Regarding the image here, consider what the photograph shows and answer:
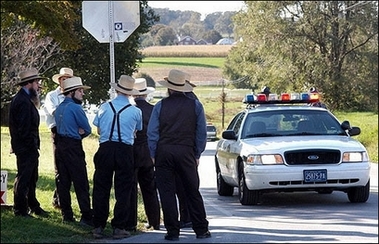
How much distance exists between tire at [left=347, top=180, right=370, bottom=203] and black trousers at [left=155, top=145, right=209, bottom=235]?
14.0 ft

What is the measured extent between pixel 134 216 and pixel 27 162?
4.91ft

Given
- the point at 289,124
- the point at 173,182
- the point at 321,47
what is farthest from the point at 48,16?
the point at 321,47

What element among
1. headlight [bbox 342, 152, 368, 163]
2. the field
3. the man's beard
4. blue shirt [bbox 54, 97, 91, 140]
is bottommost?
the field

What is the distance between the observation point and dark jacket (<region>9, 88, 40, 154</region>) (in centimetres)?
1148

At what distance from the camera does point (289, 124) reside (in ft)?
51.4

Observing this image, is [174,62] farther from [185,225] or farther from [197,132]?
[197,132]

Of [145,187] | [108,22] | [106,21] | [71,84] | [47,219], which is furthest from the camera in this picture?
[106,21]

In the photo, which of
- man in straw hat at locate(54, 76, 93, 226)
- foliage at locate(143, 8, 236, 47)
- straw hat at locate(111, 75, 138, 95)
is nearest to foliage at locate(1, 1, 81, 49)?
man in straw hat at locate(54, 76, 93, 226)

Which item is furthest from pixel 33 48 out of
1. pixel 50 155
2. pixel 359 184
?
pixel 359 184

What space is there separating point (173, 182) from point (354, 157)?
432 cm

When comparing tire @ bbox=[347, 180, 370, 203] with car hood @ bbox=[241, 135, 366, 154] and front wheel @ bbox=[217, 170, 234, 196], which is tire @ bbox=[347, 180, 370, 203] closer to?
car hood @ bbox=[241, 135, 366, 154]

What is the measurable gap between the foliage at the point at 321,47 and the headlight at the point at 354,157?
126ft

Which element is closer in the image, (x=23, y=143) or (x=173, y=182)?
(x=173, y=182)

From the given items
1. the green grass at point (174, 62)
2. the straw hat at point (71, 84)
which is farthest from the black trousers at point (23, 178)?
the green grass at point (174, 62)
